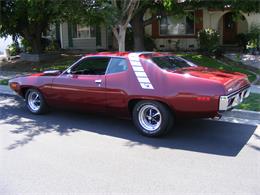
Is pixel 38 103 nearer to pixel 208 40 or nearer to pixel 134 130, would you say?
pixel 134 130

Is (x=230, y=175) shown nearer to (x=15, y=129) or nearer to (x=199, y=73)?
(x=199, y=73)

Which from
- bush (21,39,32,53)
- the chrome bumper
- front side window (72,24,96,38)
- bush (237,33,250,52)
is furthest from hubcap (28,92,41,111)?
front side window (72,24,96,38)

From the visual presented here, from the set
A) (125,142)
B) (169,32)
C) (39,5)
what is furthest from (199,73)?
(169,32)

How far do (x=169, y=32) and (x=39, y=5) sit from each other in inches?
377

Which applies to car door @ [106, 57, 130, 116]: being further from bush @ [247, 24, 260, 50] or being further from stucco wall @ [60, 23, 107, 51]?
stucco wall @ [60, 23, 107, 51]

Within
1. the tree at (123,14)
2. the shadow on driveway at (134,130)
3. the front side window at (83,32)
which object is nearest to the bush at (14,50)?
the front side window at (83,32)

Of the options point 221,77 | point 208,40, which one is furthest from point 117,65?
point 208,40

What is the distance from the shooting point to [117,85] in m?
7.01

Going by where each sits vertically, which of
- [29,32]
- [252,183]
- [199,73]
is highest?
[29,32]

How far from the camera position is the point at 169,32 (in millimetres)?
22969

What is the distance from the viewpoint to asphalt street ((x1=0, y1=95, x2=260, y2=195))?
15.4 ft

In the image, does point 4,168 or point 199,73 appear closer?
point 4,168

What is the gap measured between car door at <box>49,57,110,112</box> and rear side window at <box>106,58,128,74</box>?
14 cm

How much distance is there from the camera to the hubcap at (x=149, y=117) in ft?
21.9
